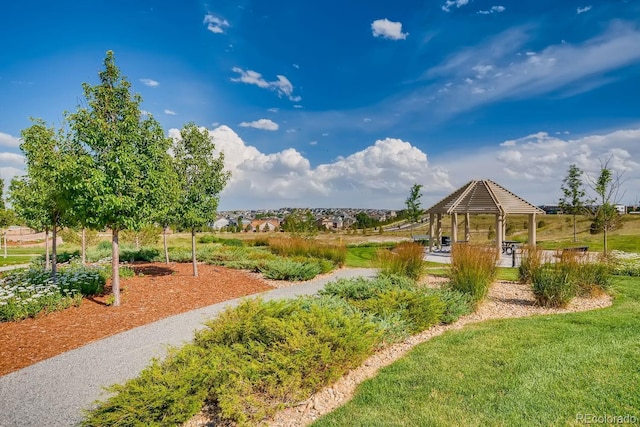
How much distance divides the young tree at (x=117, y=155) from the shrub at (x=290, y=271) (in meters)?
3.93

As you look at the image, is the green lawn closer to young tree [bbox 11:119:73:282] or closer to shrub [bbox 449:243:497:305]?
young tree [bbox 11:119:73:282]

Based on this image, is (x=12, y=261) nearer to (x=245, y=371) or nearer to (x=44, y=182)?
(x=44, y=182)

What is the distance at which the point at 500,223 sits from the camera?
1599cm

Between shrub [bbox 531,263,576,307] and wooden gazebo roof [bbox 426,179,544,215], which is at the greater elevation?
wooden gazebo roof [bbox 426,179,544,215]

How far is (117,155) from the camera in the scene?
23.0ft

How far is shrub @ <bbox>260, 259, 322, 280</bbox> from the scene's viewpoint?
1041cm

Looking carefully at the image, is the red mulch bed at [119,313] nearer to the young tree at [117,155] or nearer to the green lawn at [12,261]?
the young tree at [117,155]

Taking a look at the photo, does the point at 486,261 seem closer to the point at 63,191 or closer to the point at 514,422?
the point at 514,422

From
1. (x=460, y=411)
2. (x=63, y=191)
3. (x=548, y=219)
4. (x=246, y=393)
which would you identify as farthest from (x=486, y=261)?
(x=548, y=219)

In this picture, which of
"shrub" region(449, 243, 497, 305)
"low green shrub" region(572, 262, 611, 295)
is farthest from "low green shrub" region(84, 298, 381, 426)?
"low green shrub" region(572, 262, 611, 295)

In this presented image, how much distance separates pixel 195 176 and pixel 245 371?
822cm

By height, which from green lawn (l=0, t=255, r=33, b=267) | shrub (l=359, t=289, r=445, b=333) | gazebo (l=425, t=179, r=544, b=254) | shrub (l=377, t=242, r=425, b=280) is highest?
gazebo (l=425, t=179, r=544, b=254)

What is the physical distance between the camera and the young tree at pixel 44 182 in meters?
7.32

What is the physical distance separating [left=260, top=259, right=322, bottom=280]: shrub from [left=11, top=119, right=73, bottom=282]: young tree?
17.0 ft
